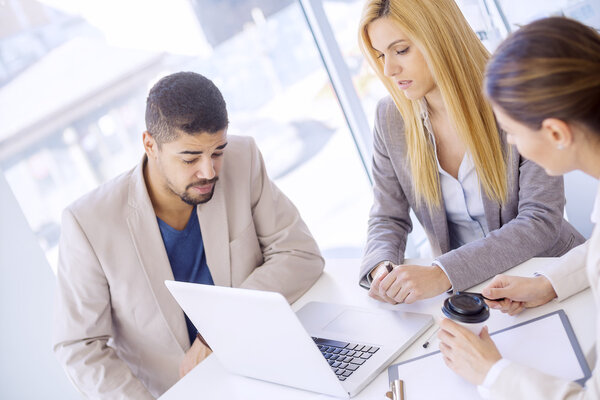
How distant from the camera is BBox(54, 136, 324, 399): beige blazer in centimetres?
186

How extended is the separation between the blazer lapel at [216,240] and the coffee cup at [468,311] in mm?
878

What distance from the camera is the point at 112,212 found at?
1944 mm

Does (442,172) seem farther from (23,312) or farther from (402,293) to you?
(23,312)

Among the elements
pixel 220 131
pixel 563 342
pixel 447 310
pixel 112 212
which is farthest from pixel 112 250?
pixel 563 342

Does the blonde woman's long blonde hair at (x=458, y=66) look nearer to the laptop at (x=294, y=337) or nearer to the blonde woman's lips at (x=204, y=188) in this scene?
the laptop at (x=294, y=337)

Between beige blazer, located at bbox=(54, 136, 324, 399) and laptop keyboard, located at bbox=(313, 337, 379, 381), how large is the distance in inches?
16.4

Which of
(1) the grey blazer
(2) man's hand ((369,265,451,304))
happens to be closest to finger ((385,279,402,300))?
(2) man's hand ((369,265,451,304))

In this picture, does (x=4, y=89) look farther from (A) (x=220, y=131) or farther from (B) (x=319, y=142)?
(B) (x=319, y=142)

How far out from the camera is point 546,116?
3.37ft

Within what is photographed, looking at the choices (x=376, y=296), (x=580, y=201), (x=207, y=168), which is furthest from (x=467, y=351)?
(x=580, y=201)

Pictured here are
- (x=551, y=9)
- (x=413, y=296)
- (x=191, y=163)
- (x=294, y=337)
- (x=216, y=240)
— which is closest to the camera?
(x=294, y=337)

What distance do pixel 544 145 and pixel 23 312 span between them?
6.72 feet

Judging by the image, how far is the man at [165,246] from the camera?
185 centimetres

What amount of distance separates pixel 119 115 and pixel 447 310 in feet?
6.62
